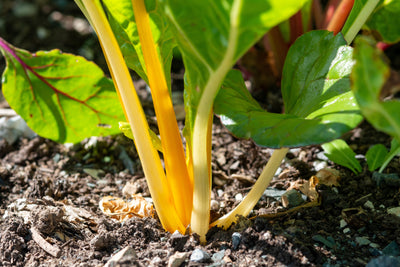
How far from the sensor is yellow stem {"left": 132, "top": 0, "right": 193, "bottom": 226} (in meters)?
1.08

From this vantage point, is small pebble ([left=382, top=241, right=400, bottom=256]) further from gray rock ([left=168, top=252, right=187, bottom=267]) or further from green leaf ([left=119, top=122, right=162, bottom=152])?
green leaf ([left=119, top=122, right=162, bottom=152])

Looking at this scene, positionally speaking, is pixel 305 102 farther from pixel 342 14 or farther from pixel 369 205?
pixel 342 14

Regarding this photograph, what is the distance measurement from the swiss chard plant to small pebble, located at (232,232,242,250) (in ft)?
0.19

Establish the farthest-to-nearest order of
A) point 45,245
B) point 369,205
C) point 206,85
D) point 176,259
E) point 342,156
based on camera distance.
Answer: point 342,156, point 369,205, point 45,245, point 176,259, point 206,85

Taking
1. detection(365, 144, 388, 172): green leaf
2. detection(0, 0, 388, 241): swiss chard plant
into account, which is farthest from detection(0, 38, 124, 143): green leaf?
detection(365, 144, 388, 172): green leaf

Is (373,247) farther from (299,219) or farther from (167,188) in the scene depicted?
(167,188)

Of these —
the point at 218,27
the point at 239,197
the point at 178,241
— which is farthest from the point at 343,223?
the point at 218,27

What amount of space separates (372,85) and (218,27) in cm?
27

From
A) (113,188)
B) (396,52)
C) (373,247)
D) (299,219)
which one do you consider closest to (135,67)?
(113,188)

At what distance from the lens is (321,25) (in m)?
1.79

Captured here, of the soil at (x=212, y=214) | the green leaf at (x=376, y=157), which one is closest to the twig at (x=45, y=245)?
the soil at (x=212, y=214)

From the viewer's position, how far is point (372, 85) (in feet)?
2.35

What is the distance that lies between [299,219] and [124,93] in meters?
0.55

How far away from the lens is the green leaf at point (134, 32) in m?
1.10
